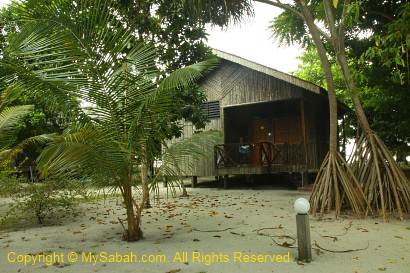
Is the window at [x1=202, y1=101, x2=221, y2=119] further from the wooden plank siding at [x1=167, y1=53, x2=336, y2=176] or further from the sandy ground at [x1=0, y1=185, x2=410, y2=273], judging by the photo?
the sandy ground at [x1=0, y1=185, x2=410, y2=273]

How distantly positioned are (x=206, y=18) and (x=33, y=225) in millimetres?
5608

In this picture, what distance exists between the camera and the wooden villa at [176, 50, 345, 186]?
38.7 feet

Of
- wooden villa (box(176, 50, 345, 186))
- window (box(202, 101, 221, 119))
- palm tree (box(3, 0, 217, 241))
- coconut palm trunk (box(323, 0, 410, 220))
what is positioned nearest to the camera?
palm tree (box(3, 0, 217, 241))

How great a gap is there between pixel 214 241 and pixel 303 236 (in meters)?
1.58

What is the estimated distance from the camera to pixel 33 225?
7105 mm

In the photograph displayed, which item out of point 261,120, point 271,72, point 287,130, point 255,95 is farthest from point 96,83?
point 261,120

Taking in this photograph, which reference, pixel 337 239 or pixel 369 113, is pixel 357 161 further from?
pixel 369 113

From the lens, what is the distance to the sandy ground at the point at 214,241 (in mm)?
4156

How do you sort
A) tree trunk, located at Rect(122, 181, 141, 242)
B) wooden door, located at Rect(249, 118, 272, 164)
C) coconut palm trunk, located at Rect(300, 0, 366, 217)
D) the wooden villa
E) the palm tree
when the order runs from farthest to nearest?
wooden door, located at Rect(249, 118, 272, 164)
the wooden villa
coconut palm trunk, located at Rect(300, 0, 366, 217)
tree trunk, located at Rect(122, 181, 141, 242)
the palm tree

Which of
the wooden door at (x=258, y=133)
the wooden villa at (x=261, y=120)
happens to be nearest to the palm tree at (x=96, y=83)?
the wooden villa at (x=261, y=120)

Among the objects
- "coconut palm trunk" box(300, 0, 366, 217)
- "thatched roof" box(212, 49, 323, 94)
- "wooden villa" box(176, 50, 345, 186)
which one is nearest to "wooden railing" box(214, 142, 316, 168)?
"wooden villa" box(176, 50, 345, 186)

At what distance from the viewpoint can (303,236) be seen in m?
4.14

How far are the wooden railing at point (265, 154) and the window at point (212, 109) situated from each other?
1.45 metres

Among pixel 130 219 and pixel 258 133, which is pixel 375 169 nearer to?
Answer: pixel 130 219
